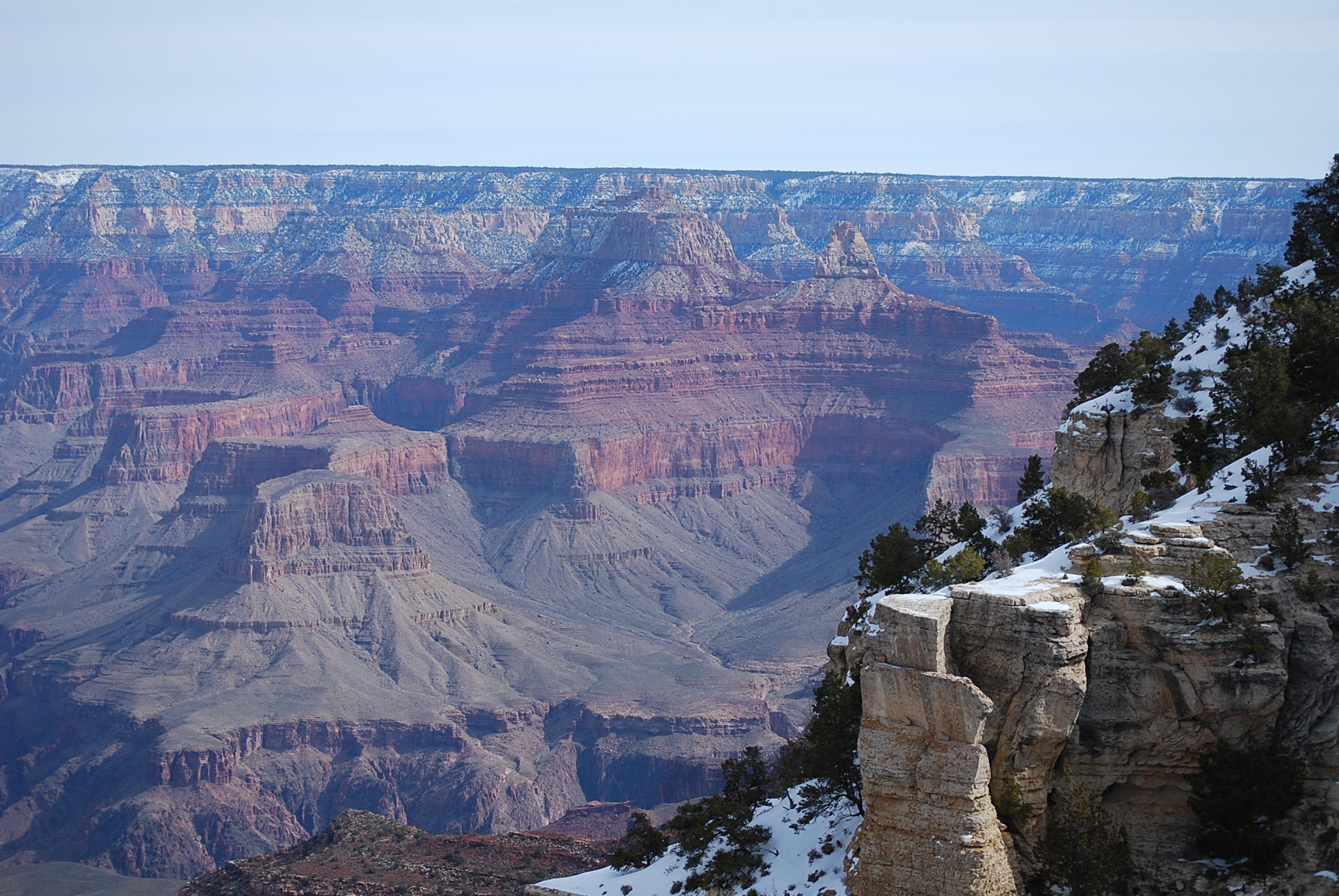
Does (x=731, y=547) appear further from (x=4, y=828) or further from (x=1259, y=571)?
(x=1259, y=571)

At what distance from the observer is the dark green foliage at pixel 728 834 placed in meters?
40.2

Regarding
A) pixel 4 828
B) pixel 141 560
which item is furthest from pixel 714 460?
pixel 4 828

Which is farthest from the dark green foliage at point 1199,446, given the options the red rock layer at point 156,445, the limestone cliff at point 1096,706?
the red rock layer at point 156,445

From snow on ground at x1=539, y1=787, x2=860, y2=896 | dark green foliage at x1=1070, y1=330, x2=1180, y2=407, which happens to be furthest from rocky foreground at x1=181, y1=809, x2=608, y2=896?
dark green foliage at x1=1070, y1=330, x2=1180, y2=407

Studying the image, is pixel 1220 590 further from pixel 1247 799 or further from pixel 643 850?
pixel 643 850

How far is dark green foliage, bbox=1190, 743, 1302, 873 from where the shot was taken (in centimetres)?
3231

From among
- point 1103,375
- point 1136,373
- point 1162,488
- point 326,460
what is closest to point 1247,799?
point 1162,488

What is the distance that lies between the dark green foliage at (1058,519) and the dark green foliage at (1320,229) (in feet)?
33.5

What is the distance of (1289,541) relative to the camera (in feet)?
112

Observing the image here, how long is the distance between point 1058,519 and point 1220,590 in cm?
1026

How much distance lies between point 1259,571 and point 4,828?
337 ft

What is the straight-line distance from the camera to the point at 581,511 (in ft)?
558

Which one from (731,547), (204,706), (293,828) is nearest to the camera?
(293,828)

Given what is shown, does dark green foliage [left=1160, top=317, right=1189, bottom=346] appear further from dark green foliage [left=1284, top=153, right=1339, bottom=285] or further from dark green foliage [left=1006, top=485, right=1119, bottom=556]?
dark green foliage [left=1006, top=485, right=1119, bottom=556]
